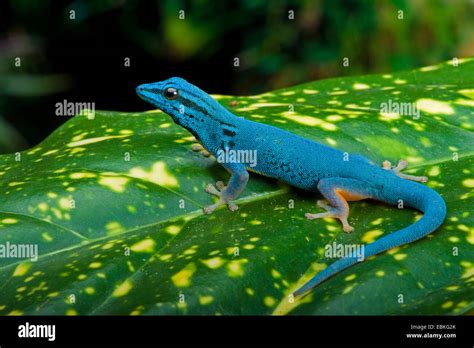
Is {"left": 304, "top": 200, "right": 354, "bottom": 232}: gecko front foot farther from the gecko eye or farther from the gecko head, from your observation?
the gecko eye

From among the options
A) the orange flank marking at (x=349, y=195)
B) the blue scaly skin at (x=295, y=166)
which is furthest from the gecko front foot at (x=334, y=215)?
the orange flank marking at (x=349, y=195)

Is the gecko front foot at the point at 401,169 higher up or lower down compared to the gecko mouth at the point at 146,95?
lower down

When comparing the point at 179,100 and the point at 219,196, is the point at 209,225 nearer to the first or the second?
the point at 219,196

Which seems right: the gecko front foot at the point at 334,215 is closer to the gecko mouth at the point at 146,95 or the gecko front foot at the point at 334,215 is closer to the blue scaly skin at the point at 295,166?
the blue scaly skin at the point at 295,166

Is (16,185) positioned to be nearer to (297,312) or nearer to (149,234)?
(149,234)

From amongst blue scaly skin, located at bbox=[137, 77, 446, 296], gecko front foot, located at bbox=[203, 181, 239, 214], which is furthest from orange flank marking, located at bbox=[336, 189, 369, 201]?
gecko front foot, located at bbox=[203, 181, 239, 214]

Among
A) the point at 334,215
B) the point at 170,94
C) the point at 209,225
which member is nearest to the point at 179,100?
the point at 170,94
